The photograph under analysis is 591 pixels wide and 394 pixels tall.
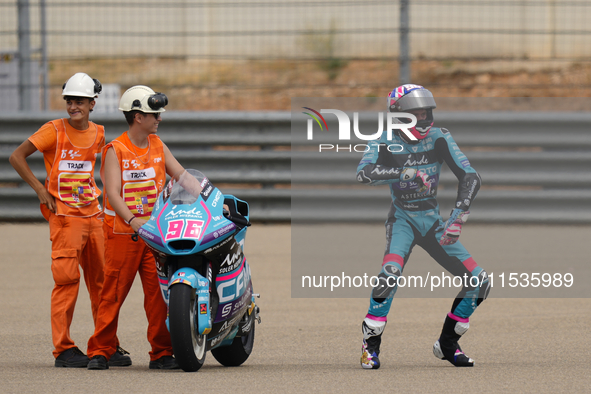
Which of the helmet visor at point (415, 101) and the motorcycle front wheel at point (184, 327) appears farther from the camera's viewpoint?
the helmet visor at point (415, 101)

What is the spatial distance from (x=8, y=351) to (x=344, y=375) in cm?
225

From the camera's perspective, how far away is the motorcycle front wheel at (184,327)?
196 inches

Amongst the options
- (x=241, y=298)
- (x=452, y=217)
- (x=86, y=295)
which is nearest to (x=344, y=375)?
(x=241, y=298)

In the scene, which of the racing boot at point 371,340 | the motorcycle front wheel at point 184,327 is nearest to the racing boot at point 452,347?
the racing boot at point 371,340

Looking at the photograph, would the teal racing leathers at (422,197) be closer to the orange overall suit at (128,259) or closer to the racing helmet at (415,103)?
the racing helmet at (415,103)

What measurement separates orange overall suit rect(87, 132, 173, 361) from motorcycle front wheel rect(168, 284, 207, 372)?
498 millimetres

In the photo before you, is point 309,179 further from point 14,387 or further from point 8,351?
point 14,387

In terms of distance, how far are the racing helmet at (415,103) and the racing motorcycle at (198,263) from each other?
1.14m

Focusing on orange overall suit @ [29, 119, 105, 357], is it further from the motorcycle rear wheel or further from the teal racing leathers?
the teal racing leathers

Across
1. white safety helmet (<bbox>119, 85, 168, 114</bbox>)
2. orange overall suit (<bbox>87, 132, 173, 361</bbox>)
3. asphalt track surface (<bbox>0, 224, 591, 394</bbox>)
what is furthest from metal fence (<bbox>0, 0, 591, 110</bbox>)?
orange overall suit (<bbox>87, 132, 173, 361</bbox>)

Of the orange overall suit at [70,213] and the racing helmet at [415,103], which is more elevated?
the racing helmet at [415,103]

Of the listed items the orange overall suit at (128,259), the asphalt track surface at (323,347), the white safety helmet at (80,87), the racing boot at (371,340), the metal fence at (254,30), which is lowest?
the asphalt track surface at (323,347)

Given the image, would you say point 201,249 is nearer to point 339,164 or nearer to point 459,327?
point 459,327

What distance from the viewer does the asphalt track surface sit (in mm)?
4992
